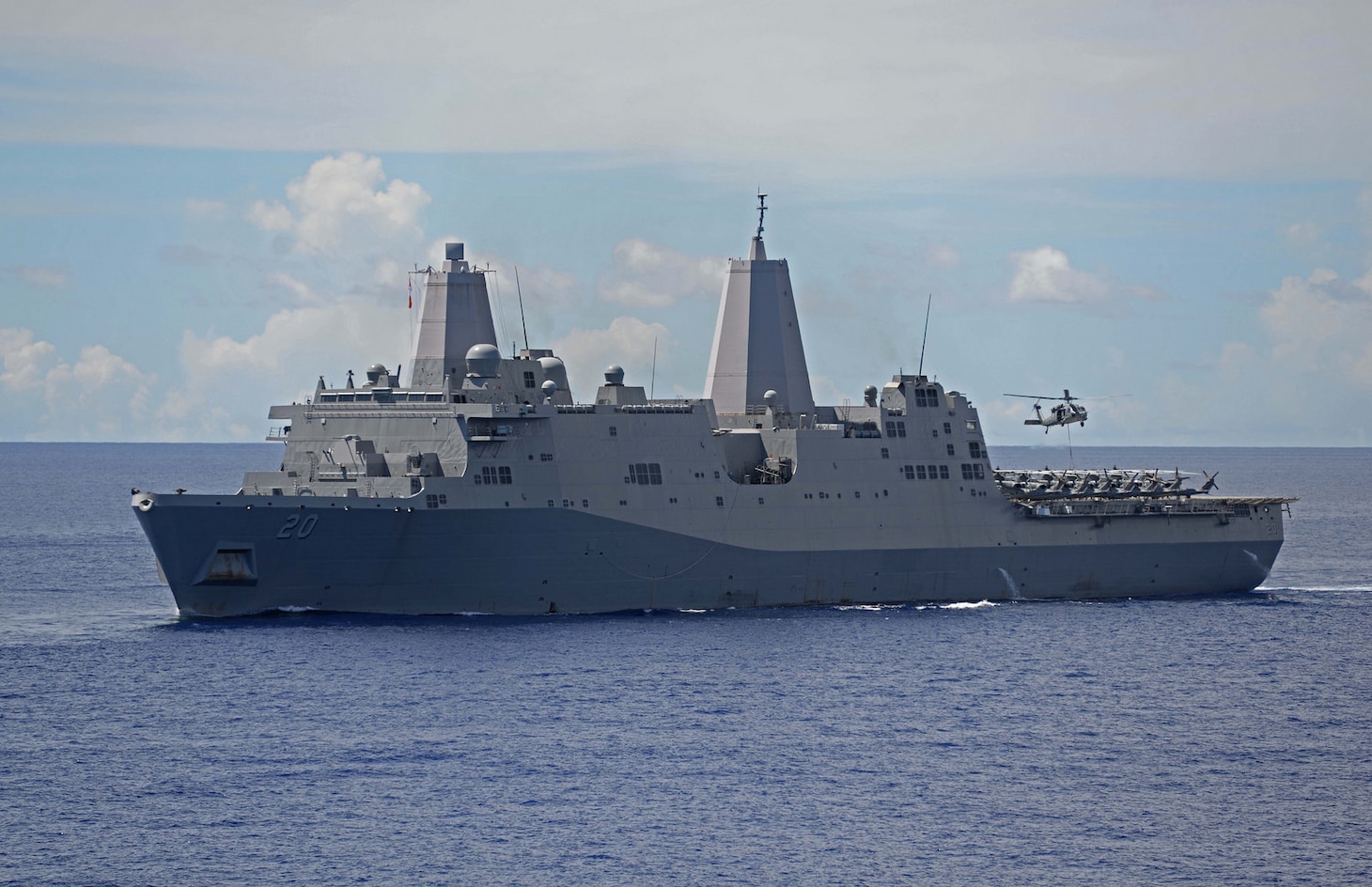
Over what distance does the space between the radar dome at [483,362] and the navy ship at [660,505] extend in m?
0.06

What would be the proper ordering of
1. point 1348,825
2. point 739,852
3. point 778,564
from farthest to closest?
1. point 778,564
2. point 1348,825
3. point 739,852

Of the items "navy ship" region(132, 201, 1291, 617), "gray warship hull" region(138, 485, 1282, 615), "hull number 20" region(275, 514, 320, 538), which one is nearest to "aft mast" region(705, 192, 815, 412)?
"navy ship" region(132, 201, 1291, 617)

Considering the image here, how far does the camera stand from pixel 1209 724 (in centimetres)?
3067

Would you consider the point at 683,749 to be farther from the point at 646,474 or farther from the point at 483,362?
the point at 483,362

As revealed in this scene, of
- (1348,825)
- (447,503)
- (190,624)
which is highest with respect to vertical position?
(447,503)

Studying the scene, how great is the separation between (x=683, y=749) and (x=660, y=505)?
12523mm

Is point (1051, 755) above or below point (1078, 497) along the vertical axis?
below

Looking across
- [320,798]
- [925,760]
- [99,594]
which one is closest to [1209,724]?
[925,760]

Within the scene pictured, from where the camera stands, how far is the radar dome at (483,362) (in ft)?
130

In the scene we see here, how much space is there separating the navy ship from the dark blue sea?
107cm

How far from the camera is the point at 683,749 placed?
27.9m

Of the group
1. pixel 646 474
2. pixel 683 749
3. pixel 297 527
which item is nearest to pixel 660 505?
pixel 646 474

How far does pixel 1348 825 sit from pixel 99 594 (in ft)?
109

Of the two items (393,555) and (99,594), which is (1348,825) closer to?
(393,555)
